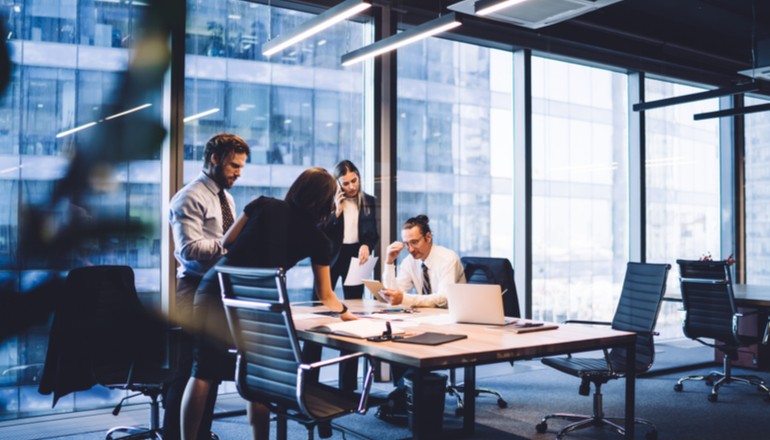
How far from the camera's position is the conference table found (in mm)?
2160

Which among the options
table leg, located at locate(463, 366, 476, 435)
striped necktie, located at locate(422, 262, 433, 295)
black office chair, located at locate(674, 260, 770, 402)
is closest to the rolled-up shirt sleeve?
striped necktie, located at locate(422, 262, 433, 295)

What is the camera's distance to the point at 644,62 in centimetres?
646

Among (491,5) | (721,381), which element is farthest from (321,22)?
(721,381)

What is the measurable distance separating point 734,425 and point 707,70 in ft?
14.3

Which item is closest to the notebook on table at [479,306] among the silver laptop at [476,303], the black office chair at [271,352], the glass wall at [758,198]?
the silver laptop at [476,303]

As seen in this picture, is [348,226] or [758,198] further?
[758,198]

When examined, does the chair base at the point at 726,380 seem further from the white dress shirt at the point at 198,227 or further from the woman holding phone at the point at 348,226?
the white dress shirt at the point at 198,227

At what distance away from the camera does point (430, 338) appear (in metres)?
2.44

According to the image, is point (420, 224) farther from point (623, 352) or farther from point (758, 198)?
point (758, 198)

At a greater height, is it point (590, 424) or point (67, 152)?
point (67, 152)

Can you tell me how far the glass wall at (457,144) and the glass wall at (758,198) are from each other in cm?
328

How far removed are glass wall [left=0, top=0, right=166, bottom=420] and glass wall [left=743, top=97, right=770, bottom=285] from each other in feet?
26.5

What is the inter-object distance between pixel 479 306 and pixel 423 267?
103cm

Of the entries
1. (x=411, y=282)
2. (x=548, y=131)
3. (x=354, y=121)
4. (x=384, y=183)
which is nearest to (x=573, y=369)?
(x=411, y=282)
